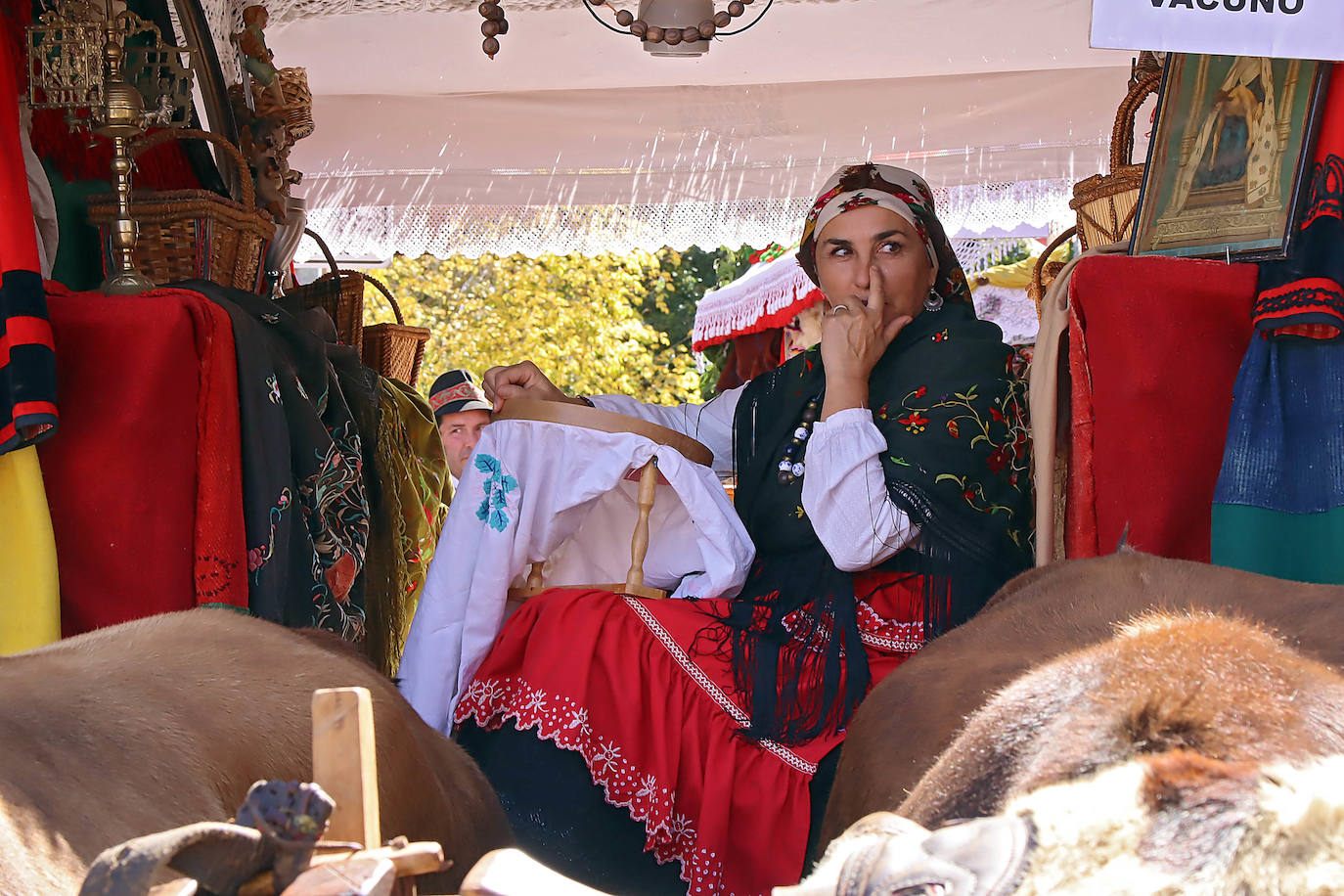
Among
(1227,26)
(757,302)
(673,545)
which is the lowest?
(673,545)

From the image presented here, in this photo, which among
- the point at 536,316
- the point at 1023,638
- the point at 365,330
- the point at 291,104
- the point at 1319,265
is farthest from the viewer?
the point at 536,316

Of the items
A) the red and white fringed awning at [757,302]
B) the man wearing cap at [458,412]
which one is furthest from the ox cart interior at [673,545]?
the red and white fringed awning at [757,302]

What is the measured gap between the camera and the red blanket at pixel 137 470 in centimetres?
280

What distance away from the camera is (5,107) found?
280cm

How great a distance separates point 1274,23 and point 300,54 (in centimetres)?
375

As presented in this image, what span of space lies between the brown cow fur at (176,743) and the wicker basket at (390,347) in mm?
2470

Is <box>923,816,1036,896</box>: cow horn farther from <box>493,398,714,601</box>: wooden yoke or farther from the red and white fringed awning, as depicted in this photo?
the red and white fringed awning

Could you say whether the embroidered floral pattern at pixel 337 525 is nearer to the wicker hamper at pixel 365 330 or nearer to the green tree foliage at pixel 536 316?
the wicker hamper at pixel 365 330

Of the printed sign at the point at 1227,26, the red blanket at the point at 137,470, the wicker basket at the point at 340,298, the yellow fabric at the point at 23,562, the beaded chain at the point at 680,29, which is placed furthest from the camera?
the wicker basket at the point at 340,298

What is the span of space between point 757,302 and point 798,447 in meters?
4.12

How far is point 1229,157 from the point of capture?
2.97 m

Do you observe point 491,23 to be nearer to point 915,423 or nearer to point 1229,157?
point 915,423

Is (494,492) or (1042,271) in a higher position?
(1042,271)

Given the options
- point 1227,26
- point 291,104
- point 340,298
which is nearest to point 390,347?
point 340,298
